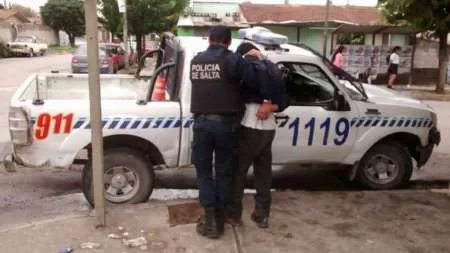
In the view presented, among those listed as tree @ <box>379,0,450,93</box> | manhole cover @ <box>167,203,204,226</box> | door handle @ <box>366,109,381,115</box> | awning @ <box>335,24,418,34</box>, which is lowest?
manhole cover @ <box>167,203,204,226</box>

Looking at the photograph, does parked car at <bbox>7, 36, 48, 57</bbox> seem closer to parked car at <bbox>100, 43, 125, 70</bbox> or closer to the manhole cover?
parked car at <bbox>100, 43, 125, 70</bbox>

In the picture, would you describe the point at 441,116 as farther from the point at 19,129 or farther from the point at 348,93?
the point at 19,129

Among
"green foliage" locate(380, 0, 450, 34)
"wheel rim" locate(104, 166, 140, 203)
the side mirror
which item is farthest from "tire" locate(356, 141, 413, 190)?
"green foliage" locate(380, 0, 450, 34)

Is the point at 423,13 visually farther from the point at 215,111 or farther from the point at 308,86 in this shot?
the point at 215,111

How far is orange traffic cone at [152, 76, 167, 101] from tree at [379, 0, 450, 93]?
40.9ft

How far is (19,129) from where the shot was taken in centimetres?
541

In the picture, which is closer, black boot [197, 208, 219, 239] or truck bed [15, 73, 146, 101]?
black boot [197, 208, 219, 239]

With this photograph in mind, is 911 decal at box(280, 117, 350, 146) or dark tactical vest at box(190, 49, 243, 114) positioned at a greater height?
dark tactical vest at box(190, 49, 243, 114)

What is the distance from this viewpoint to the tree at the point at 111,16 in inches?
1156

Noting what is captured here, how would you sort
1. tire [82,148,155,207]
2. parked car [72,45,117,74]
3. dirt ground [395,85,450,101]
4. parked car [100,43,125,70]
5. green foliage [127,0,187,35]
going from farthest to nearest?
green foliage [127,0,187,35], parked car [100,43,125,70], parked car [72,45,117,74], dirt ground [395,85,450,101], tire [82,148,155,207]

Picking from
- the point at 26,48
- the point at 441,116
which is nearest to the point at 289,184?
the point at 441,116

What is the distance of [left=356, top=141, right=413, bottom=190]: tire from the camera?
21.7 feet

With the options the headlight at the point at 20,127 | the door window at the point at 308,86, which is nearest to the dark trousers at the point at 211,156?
the door window at the point at 308,86

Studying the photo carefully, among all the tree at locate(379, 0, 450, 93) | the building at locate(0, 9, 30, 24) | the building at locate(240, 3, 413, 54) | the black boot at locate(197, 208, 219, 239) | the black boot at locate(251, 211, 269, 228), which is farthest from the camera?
the building at locate(0, 9, 30, 24)
